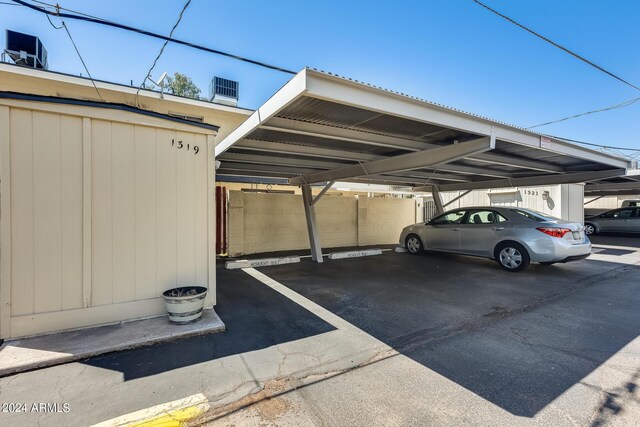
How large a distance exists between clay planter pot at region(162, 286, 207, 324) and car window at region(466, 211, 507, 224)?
6.60 m

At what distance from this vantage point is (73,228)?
132 inches

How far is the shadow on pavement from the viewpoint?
2734 mm

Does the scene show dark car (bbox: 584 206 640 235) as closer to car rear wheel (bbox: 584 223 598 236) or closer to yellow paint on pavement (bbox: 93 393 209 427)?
car rear wheel (bbox: 584 223 598 236)

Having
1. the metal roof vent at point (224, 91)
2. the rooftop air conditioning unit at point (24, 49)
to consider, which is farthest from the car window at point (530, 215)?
the rooftop air conditioning unit at point (24, 49)

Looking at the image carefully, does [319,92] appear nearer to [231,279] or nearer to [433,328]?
[433,328]

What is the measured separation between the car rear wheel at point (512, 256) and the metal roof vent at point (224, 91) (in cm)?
966

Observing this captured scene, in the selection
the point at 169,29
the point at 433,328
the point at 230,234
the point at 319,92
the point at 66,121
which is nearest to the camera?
the point at 319,92

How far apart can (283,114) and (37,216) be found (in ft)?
9.76

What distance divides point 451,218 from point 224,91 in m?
9.03

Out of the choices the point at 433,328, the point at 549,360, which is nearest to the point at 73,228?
the point at 433,328

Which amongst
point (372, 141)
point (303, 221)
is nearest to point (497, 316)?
point (372, 141)

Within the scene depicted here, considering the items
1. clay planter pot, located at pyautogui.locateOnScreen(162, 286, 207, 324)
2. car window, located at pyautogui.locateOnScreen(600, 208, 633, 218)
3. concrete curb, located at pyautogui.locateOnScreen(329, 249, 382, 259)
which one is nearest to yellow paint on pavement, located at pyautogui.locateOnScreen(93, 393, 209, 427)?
clay planter pot, located at pyautogui.locateOnScreen(162, 286, 207, 324)

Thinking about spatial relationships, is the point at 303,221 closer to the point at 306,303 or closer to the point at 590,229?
A: the point at 306,303

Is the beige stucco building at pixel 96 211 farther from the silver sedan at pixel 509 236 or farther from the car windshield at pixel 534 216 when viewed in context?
the car windshield at pixel 534 216
